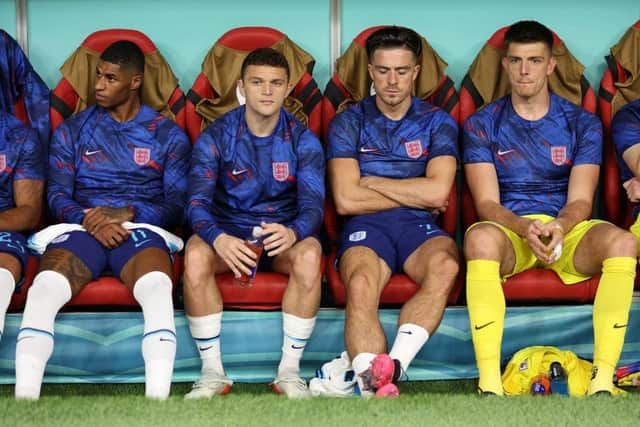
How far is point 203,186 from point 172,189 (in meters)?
0.24

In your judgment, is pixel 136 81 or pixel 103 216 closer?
pixel 103 216

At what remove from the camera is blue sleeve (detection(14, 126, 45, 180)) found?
11.8ft

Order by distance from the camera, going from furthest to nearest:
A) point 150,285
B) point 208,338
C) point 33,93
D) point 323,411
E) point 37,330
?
point 33,93, point 208,338, point 150,285, point 37,330, point 323,411

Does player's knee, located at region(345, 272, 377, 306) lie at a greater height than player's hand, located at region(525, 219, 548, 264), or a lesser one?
lesser

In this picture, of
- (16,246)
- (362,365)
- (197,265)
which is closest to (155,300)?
(197,265)

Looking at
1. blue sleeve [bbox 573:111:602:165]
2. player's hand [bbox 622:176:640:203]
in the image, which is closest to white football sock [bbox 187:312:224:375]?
blue sleeve [bbox 573:111:602:165]

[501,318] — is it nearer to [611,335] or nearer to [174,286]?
[611,335]

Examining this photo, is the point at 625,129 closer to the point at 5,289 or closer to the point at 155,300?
the point at 155,300

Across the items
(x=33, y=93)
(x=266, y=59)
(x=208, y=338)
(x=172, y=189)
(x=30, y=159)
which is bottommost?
(x=208, y=338)

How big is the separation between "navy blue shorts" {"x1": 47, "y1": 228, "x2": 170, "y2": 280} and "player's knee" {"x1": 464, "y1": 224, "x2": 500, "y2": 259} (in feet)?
3.12

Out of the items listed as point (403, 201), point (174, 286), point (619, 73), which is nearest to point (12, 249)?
point (174, 286)

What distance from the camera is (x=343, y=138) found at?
365cm

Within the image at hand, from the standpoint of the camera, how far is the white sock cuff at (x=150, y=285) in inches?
124

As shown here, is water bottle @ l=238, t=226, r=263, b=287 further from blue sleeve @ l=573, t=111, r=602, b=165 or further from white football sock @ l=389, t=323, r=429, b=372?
blue sleeve @ l=573, t=111, r=602, b=165
